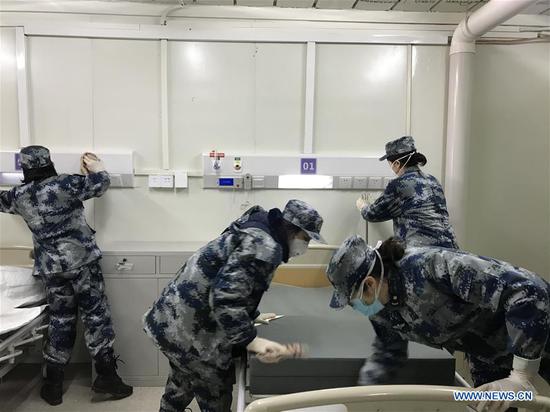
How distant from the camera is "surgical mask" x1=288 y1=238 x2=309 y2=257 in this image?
1.59 meters

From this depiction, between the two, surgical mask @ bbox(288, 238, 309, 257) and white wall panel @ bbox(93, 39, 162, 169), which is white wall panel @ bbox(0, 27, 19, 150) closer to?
white wall panel @ bbox(93, 39, 162, 169)

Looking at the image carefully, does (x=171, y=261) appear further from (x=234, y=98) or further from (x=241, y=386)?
(x=241, y=386)

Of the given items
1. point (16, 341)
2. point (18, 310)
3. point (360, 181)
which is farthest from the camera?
point (360, 181)

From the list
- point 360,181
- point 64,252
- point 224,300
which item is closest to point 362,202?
point 360,181

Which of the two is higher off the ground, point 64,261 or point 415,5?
point 415,5

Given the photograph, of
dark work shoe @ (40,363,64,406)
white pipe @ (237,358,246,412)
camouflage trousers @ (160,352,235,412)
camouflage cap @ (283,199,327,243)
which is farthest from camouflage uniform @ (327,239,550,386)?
dark work shoe @ (40,363,64,406)

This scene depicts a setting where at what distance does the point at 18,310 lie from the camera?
97.0 inches

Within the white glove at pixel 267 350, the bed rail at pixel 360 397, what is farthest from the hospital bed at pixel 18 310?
the bed rail at pixel 360 397

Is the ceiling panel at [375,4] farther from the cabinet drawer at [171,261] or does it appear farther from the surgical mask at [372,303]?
the surgical mask at [372,303]

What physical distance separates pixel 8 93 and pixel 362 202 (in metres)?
2.69

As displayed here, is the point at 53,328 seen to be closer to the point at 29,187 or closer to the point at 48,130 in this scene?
the point at 29,187

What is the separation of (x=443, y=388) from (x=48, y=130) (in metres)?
3.07

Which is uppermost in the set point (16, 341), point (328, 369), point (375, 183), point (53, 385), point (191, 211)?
point (375, 183)

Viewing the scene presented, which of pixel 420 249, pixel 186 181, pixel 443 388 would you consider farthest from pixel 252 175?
pixel 443 388
